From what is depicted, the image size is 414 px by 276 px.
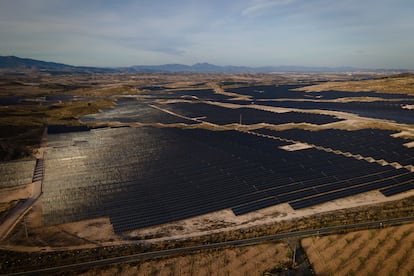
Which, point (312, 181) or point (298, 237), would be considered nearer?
point (298, 237)

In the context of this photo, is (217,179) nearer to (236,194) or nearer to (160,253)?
(236,194)

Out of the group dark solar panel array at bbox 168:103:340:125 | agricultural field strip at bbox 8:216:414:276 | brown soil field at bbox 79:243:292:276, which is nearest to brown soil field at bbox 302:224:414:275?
agricultural field strip at bbox 8:216:414:276

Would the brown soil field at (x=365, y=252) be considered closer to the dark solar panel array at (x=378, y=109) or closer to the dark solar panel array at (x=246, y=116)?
the dark solar panel array at (x=246, y=116)

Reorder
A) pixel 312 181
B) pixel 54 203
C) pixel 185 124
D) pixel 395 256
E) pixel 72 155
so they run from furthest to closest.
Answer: pixel 185 124 < pixel 72 155 < pixel 312 181 < pixel 54 203 < pixel 395 256

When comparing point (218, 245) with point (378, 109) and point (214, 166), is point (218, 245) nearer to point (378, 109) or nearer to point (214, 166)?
point (214, 166)

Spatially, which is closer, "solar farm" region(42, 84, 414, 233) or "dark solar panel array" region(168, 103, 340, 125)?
"solar farm" region(42, 84, 414, 233)

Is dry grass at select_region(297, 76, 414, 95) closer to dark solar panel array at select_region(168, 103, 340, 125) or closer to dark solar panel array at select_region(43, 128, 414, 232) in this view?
dark solar panel array at select_region(168, 103, 340, 125)

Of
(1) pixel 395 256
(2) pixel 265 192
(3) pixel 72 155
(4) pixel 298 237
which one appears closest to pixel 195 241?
(4) pixel 298 237
